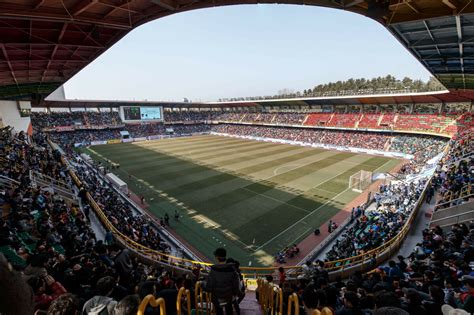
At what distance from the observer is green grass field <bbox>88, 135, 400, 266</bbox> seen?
1648cm

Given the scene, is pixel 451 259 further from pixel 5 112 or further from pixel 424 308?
pixel 5 112

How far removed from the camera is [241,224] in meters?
17.9

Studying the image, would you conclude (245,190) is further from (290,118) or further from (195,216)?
(290,118)

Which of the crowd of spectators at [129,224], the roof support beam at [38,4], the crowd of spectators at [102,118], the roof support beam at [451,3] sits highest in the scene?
the roof support beam at [38,4]

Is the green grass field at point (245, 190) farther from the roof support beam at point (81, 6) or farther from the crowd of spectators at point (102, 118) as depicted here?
the crowd of spectators at point (102, 118)

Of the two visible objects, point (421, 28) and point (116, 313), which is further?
point (421, 28)

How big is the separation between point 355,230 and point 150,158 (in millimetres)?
31367

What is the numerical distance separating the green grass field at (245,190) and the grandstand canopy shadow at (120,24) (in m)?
12.3

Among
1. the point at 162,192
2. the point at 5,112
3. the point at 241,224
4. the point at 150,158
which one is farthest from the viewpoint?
the point at 150,158

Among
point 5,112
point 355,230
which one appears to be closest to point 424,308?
point 355,230

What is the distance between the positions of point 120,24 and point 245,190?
18320 mm

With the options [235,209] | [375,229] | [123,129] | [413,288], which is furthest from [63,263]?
[123,129]

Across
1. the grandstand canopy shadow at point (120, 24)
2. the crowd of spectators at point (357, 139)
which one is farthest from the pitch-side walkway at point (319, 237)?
the crowd of spectators at point (357, 139)

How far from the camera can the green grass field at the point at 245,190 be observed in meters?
16.5
